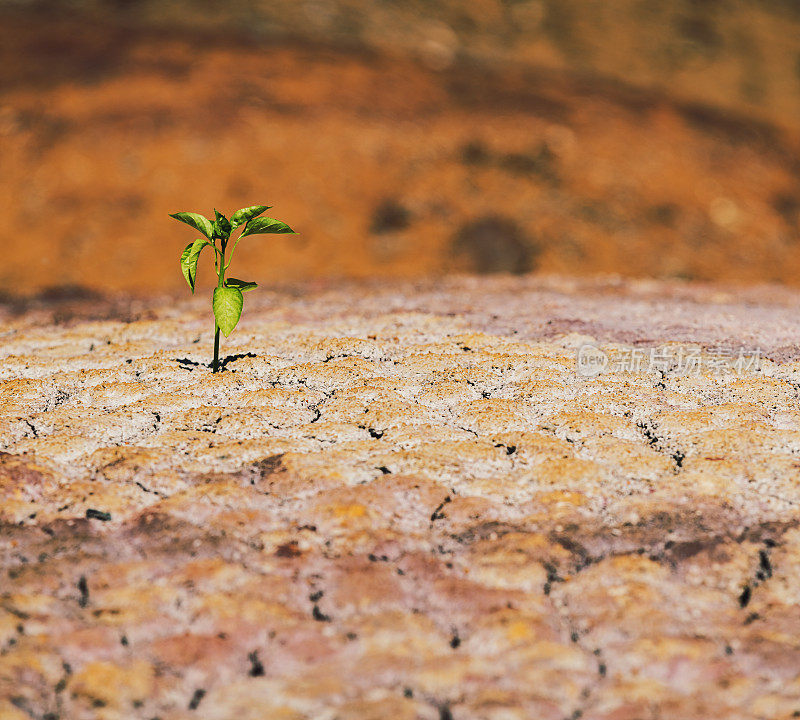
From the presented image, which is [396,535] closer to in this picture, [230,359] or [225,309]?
[225,309]

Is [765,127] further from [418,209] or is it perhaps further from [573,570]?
[573,570]

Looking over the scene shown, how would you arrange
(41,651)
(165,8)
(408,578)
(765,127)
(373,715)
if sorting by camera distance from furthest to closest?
(165,8) → (765,127) → (408,578) → (41,651) → (373,715)

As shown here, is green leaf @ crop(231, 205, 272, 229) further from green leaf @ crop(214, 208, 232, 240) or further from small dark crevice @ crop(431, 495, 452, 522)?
small dark crevice @ crop(431, 495, 452, 522)

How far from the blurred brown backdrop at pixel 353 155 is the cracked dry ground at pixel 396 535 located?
13.3ft

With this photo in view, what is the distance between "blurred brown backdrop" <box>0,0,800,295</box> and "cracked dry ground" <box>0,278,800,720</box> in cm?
406

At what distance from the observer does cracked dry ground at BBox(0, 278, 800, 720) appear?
55.0 inches

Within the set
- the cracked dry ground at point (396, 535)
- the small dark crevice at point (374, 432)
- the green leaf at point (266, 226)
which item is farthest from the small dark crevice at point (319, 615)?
the green leaf at point (266, 226)

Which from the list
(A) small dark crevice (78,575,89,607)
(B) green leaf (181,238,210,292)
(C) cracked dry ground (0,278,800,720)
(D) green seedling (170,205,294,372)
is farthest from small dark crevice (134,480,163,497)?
(B) green leaf (181,238,210,292)

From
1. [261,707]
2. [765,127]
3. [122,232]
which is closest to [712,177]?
[765,127]

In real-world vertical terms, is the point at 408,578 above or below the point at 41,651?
above

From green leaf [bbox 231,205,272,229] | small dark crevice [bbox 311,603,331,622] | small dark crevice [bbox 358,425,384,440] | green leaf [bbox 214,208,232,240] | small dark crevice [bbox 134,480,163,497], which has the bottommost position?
small dark crevice [bbox 311,603,331,622]

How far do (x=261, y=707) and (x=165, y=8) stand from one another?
11372mm

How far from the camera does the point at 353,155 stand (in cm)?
818

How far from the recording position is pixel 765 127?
1031cm
